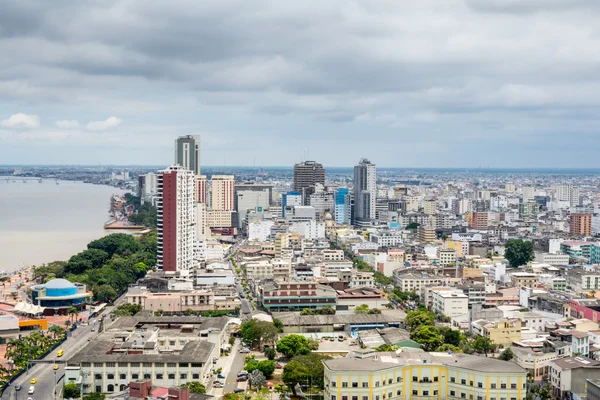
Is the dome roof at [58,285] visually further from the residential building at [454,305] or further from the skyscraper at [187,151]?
the skyscraper at [187,151]

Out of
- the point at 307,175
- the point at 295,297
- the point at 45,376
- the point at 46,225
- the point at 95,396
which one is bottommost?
the point at 46,225

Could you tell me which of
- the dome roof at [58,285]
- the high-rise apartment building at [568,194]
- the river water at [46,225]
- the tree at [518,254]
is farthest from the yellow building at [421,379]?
the high-rise apartment building at [568,194]

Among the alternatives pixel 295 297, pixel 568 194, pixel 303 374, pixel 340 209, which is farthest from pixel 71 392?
pixel 568 194

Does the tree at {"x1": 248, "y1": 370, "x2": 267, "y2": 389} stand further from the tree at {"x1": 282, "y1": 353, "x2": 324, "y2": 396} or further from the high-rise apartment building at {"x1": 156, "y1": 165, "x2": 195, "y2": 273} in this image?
the high-rise apartment building at {"x1": 156, "y1": 165, "x2": 195, "y2": 273}

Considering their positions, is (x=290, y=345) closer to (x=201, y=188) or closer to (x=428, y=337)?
(x=428, y=337)

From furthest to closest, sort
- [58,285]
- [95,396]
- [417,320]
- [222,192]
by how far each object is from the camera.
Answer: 1. [222,192]
2. [58,285]
3. [417,320]
4. [95,396]

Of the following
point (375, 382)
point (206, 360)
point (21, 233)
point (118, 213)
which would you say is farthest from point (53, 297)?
point (118, 213)

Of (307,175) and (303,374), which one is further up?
(307,175)
